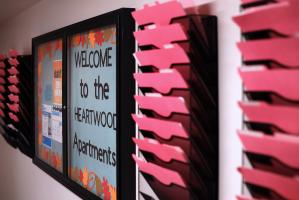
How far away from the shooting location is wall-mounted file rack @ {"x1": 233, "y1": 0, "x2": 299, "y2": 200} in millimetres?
653

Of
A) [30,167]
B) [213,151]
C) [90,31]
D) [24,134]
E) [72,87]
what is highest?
[90,31]

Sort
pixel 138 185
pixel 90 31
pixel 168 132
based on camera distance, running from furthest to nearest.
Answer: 1. pixel 90 31
2. pixel 138 185
3. pixel 168 132

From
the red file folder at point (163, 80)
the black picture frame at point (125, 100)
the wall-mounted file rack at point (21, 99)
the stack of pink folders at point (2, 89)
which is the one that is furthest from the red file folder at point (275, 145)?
the stack of pink folders at point (2, 89)

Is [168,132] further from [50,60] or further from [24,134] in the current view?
[24,134]

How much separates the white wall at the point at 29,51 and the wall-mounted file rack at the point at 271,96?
0.44 feet

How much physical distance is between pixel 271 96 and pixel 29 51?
2444 millimetres

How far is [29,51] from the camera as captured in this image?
9.32 feet

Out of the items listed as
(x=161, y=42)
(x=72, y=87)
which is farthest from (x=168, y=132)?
(x=72, y=87)

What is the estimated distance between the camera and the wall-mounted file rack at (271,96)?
65 centimetres

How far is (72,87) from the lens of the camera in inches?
73.4

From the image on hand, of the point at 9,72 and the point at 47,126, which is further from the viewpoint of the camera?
the point at 9,72

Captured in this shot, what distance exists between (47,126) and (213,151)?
153 cm

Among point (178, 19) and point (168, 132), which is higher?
point (178, 19)

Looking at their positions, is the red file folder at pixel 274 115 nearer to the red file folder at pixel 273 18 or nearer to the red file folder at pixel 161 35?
the red file folder at pixel 273 18
